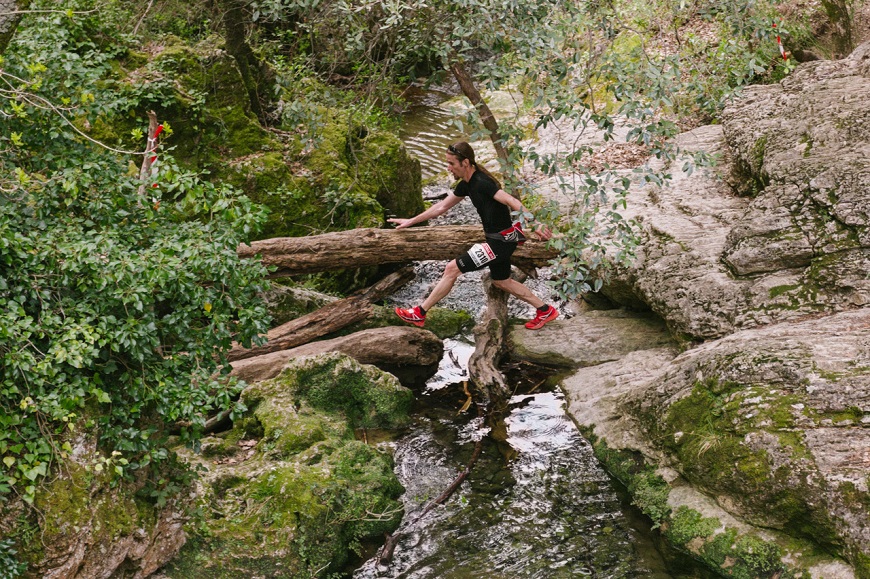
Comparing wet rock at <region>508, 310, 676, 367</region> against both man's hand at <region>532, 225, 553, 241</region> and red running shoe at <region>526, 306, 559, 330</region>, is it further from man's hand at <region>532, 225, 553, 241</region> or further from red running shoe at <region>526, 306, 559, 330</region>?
man's hand at <region>532, 225, 553, 241</region>

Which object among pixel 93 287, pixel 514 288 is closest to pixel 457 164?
pixel 514 288

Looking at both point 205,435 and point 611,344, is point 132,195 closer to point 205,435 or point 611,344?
point 205,435

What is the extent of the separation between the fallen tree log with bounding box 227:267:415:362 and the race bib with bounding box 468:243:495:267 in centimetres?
159

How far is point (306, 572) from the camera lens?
5609 millimetres

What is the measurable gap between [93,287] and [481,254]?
4.26 meters

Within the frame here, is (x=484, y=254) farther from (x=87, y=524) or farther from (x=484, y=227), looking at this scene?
(x=87, y=524)

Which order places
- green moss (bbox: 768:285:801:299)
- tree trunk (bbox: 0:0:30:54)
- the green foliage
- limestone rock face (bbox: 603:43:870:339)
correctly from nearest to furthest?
the green foliage
limestone rock face (bbox: 603:43:870:339)
green moss (bbox: 768:285:801:299)
tree trunk (bbox: 0:0:30:54)

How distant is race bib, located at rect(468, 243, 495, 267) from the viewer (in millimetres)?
7961

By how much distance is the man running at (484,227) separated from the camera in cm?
764

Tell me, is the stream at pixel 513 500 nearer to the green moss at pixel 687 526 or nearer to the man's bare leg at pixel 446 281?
the green moss at pixel 687 526

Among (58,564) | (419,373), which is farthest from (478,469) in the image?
(58,564)

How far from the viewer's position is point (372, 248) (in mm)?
8586

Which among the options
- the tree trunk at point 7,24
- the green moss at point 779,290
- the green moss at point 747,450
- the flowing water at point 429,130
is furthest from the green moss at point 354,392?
the flowing water at point 429,130

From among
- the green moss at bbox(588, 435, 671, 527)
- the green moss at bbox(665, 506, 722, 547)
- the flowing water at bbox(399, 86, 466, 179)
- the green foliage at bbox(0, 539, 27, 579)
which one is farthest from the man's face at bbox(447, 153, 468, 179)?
the flowing water at bbox(399, 86, 466, 179)
